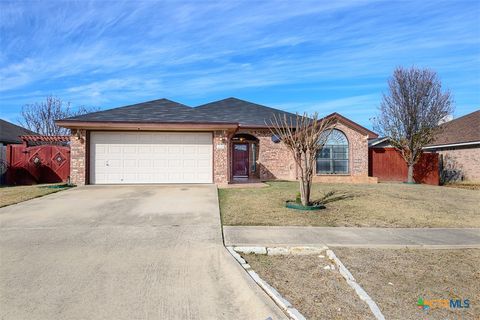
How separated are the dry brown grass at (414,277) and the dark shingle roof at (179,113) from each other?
9.97 m

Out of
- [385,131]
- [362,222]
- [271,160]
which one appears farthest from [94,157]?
[385,131]

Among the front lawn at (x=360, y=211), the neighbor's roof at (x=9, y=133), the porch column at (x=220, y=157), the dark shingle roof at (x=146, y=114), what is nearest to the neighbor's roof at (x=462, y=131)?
the front lawn at (x=360, y=211)

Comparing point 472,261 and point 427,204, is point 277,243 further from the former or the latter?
point 427,204

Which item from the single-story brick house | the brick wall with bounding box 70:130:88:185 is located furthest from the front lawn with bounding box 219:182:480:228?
the brick wall with bounding box 70:130:88:185

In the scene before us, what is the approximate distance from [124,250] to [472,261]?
18.8ft

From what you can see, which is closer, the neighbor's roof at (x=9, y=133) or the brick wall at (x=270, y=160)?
the brick wall at (x=270, y=160)

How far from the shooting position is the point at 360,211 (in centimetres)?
853

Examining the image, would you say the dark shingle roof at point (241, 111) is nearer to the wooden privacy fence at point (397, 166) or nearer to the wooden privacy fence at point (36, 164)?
the wooden privacy fence at point (397, 166)

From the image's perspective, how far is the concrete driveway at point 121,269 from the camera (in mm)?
3564

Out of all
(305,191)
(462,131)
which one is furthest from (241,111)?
(462,131)

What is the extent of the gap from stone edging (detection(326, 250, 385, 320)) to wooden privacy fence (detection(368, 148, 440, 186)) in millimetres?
16062

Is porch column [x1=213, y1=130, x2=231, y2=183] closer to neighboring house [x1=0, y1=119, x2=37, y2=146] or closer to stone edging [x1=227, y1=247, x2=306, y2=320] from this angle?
stone edging [x1=227, y1=247, x2=306, y2=320]

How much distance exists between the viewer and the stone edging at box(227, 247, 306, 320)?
3490 mm

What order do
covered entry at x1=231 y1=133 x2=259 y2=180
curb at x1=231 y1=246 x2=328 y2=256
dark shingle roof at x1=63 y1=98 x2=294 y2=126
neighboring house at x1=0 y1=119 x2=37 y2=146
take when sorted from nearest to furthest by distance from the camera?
curb at x1=231 y1=246 x2=328 y2=256 < dark shingle roof at x1=63 y1=98 x2=294 y2=126 < covered entry at x1=231 y1=133 x2=259 y2=180 < neighboring house at x1=0 y1=119 x2=37 y2=146
